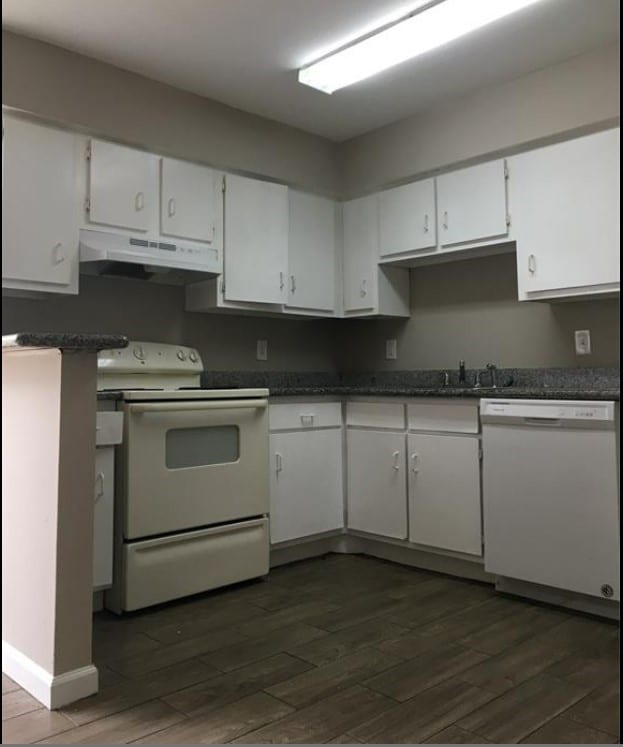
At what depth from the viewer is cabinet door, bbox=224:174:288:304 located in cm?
347

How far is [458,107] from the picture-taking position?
135 inches

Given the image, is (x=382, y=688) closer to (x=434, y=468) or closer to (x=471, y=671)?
(x=471, y=671)

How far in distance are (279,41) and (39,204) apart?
4.09ft

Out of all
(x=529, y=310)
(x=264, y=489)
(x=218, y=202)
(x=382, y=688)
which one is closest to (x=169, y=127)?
(x=218, y=202)

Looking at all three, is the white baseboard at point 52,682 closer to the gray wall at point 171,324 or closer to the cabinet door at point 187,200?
the gray wall at point 171,324

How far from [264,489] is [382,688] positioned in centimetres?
126

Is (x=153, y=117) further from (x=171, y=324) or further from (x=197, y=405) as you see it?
(x=197, y=405)

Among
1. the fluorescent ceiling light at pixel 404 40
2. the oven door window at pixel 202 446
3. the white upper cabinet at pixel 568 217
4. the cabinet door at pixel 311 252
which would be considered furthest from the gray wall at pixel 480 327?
the oven door window at pixel 202 446

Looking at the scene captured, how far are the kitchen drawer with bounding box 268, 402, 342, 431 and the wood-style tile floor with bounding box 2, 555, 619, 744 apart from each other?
0.81 m

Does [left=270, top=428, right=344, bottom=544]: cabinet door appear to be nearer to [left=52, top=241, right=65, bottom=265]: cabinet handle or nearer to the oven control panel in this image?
the oven control panel

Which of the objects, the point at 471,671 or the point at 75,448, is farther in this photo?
the point at 471,671

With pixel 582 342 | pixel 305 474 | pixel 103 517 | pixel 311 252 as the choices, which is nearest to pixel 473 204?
pixel 582 342

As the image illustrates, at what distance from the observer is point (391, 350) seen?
4.10m

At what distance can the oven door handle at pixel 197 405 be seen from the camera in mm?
2641
